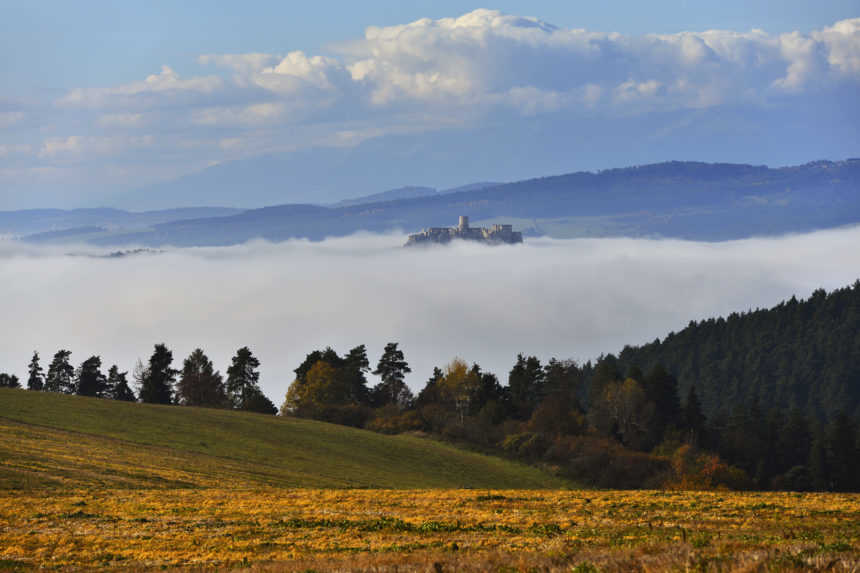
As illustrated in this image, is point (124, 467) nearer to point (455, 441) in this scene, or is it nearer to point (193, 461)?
point (193, 461)

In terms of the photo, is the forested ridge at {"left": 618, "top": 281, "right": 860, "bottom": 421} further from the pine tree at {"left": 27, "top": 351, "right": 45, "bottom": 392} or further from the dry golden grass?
the dry golden grass

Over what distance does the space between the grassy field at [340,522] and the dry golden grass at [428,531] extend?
6 centimetres

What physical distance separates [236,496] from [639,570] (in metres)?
23.3

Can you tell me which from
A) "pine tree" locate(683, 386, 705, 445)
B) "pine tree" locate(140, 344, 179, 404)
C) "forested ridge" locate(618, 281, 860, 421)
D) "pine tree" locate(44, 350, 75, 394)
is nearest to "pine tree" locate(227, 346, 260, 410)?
"pine tree" locate(140, 344, 179, 404)

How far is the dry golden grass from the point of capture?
57.1 feet

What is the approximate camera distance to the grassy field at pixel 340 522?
17.9 meters

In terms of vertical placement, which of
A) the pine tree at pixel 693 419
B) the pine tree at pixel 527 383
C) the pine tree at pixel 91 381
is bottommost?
the pine tree at pixel 693 419

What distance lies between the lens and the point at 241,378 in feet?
384

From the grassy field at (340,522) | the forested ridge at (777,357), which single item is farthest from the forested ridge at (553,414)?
the grassy field at (340,522)

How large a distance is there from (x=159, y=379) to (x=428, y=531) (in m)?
87.8

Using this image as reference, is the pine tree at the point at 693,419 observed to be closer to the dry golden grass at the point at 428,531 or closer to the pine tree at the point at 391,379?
the pine tree at the point at 391,379

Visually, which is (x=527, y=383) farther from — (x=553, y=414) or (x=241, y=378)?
(x=241, y=378)

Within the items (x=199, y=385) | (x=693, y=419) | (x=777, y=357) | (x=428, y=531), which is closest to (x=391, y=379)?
(x=199, y=385)

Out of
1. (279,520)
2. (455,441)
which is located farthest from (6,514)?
(455,441)
